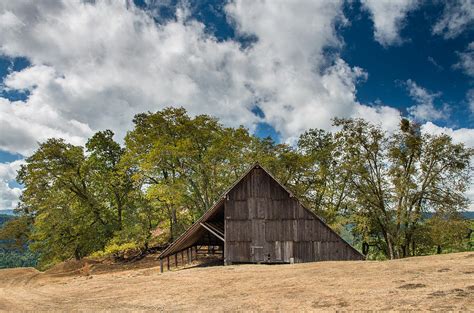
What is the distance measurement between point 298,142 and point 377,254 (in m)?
14.8

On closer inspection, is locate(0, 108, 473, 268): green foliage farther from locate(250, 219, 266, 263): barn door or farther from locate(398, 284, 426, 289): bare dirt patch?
locate(398, 284, 426, 289): bare dirt patch

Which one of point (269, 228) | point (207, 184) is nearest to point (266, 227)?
point (269, 228)

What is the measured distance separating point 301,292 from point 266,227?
12.1 meters

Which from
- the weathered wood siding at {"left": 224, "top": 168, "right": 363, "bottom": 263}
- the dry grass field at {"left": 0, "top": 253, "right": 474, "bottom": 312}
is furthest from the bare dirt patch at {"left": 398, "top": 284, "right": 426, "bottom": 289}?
the weathered wood siding at {"left": 224, "top": 168, "right": 363, "bottom": 263}

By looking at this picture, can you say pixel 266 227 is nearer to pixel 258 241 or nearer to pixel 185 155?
pixel 258 241

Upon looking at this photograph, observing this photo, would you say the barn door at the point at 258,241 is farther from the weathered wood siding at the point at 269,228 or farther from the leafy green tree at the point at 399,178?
the leafy green tree at the point at 399,178

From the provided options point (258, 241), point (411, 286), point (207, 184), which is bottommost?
point (411, 286)

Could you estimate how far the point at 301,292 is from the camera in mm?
11961

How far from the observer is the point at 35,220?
33062 millimetres

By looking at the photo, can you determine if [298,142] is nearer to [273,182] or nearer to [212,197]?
[212,197]

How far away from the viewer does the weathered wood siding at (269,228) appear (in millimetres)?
23344

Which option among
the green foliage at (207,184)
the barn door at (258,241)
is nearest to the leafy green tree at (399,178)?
the green foliage at (207,184)

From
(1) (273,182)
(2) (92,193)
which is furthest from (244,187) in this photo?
(2) (92,193)

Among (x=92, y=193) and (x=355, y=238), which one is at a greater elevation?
(x=92, y=193)
